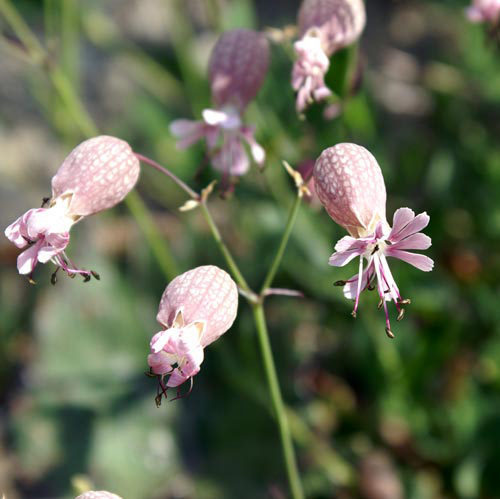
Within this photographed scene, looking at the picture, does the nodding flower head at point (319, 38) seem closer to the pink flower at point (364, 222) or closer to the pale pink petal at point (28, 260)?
the pink flower at point (364, 222)

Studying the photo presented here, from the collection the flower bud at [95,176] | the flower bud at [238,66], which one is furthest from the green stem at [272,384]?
the flower bud at [238,66]

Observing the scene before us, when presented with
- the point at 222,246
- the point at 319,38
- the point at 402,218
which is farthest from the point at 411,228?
the point at 319,38

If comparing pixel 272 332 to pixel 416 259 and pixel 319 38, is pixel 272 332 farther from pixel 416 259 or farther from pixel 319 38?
pixel 416 259

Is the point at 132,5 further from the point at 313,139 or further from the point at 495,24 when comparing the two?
the point at 495,24

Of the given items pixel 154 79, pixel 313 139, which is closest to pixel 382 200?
pixel 313 139

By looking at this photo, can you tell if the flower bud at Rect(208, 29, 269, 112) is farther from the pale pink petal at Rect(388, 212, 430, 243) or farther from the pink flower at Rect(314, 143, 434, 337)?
the pale pink petal at Rect(388, 212, 430, 243)
